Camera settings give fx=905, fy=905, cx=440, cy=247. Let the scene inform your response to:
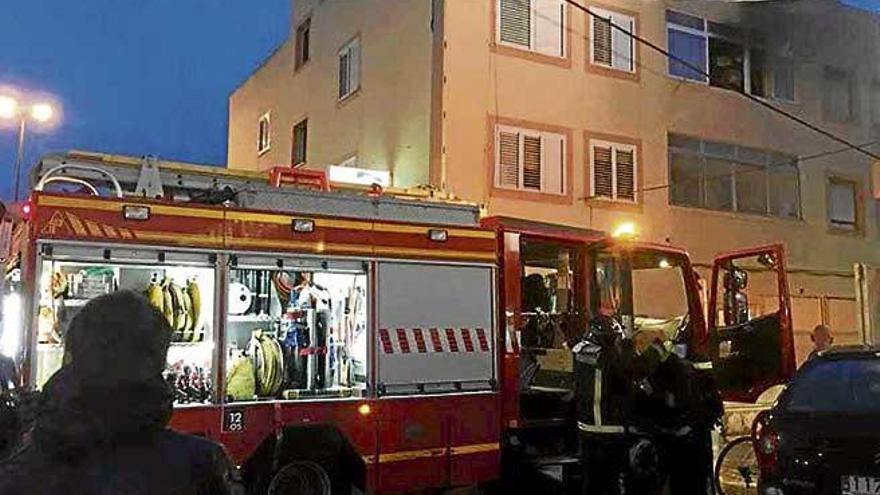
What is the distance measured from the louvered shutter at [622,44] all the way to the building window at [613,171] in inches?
57.8

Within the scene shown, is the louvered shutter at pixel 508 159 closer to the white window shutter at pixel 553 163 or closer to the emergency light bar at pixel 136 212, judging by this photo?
the white window shutter at pixel 553 163

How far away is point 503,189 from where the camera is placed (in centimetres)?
1434

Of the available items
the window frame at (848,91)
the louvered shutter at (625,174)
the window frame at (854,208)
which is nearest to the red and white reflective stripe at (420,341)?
the louvered shutter at (625,174)

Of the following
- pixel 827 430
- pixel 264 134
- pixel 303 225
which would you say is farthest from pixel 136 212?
pixel 264 134

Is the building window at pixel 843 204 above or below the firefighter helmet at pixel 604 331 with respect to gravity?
above

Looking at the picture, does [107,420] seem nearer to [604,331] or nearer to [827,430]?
[827,430]

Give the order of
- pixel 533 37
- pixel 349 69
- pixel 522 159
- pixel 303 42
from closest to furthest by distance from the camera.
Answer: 1. pixel 522 159
2. pixel 533 37
3. pixel 349 69
4. pixel 303 42

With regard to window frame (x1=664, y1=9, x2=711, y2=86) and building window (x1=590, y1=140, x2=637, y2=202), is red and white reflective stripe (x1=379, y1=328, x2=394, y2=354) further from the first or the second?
window frame (x1=664, y1=9, x2=711, y2=86)

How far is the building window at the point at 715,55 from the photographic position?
17.0 meters

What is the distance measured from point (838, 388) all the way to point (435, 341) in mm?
2922

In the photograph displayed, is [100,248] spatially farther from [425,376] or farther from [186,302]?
[425,376]

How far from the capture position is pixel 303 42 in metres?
20.1

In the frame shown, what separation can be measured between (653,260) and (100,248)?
16.3ft

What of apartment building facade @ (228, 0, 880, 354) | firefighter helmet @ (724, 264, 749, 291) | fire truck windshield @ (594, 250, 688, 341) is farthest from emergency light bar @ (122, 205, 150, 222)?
apartment building facade @ (228, 0, 880, 354)
